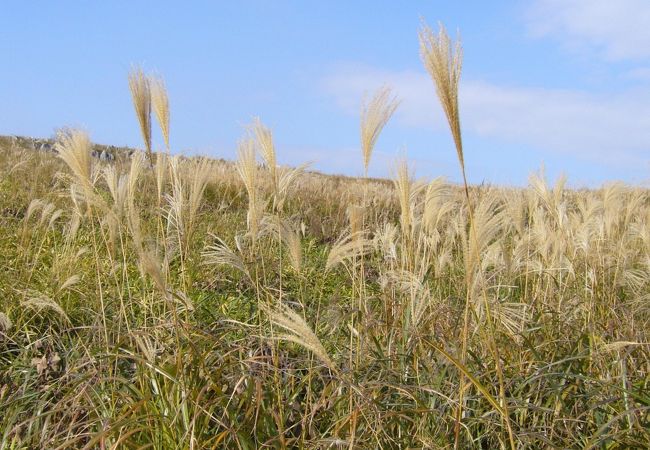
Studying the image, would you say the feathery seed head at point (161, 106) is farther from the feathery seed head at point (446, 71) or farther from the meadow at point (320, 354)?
the feathery seed head at point (446, 71)

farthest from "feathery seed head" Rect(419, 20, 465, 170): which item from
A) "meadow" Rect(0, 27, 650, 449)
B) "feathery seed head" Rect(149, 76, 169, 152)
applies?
"feathery seed head" Rect(149, 76, 169, 152)

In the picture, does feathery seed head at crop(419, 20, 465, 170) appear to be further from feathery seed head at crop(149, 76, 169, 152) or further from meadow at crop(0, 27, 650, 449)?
feathery seed head at crop(149, 76, 169, 152)

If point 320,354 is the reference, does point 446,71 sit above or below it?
above

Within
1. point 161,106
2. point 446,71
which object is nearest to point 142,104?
point 161,106

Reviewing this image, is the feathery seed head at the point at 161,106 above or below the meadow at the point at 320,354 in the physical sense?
above

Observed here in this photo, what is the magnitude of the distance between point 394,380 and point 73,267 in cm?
263

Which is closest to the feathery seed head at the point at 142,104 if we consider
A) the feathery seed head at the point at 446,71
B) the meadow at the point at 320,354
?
the meadow at the point at 320,354

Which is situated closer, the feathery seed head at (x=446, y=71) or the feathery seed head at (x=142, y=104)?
the feathery seed head at (x=446, y=71)

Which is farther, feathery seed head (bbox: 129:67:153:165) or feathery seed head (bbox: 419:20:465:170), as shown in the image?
feathery seed head (bbox: 129:67:153:165)

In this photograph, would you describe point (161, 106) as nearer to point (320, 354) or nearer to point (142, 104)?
point (142, 104)

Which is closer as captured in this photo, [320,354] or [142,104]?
[320,354]

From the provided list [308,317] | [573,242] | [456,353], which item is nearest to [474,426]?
[456,353]

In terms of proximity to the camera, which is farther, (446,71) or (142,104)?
(142,104)

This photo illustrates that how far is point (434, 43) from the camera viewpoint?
1834 mm
